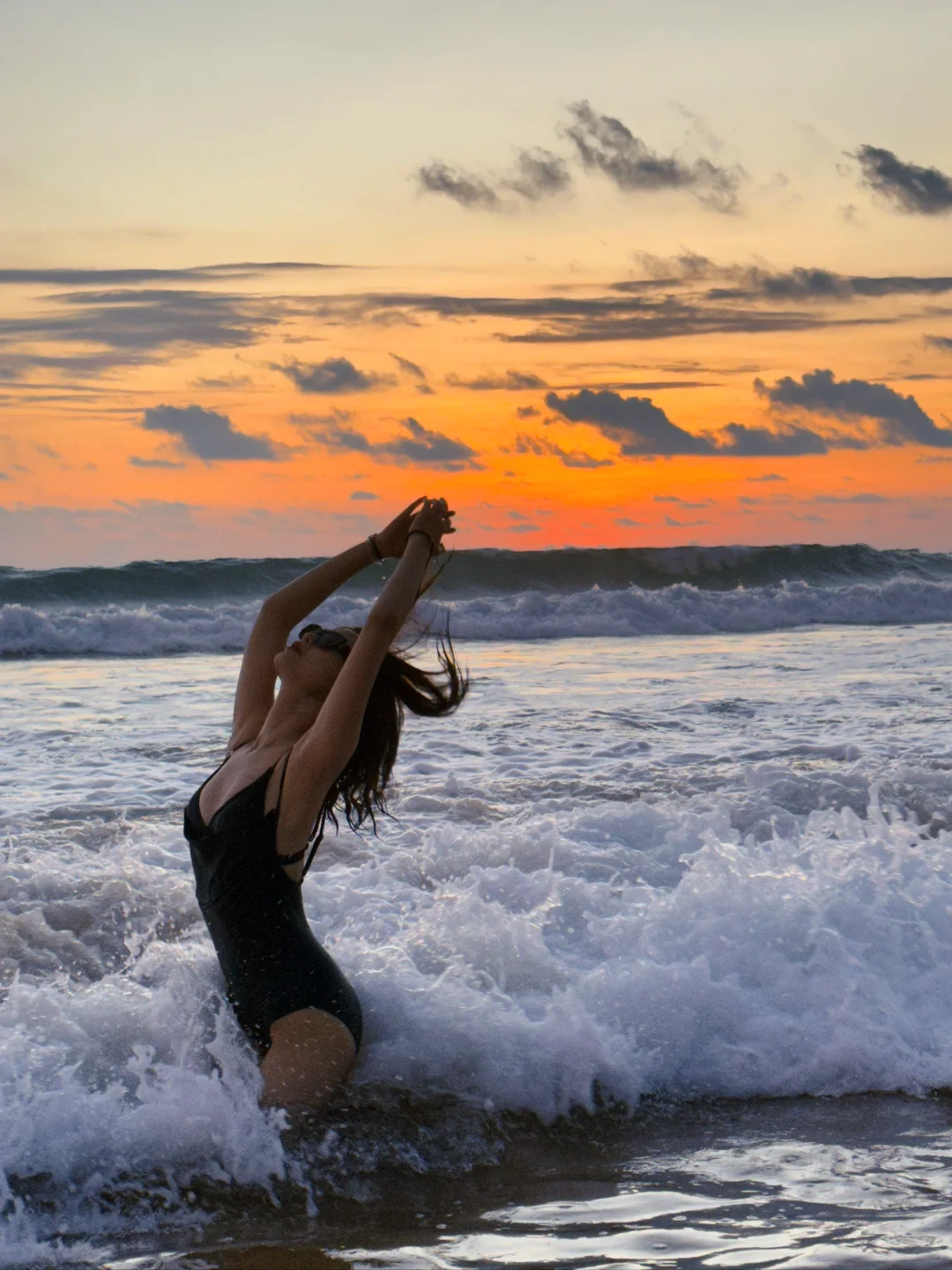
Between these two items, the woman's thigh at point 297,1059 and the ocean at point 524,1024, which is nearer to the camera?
the ocean at point 524,1024

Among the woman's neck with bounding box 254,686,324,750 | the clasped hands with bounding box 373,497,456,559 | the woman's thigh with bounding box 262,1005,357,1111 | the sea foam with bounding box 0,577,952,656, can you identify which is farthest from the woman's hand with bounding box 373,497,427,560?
the sea foam with bounding box 0,577,952,656

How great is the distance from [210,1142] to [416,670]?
4.91ft

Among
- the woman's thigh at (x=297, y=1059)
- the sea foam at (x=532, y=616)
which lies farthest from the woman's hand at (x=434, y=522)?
the sea foam at (x=532, y=616)

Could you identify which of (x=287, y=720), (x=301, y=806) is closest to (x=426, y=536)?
(x=287, y=720)

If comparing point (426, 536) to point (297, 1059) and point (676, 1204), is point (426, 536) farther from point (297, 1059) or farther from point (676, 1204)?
point (676, 1204)

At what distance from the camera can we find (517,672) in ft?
49.6

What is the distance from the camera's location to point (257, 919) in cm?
375

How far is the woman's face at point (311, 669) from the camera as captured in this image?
3.87 meters

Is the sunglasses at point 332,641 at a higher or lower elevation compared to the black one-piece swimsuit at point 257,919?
higher

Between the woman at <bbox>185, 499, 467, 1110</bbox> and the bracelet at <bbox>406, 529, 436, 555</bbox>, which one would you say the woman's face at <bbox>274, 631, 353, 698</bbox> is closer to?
the woman at <bbox>185, 499, 467, 1110</bbox>

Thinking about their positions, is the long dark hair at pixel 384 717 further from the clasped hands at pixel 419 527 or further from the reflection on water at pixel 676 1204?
the reflection on water at pixel 676 1204

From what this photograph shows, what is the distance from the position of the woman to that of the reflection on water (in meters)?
0.48

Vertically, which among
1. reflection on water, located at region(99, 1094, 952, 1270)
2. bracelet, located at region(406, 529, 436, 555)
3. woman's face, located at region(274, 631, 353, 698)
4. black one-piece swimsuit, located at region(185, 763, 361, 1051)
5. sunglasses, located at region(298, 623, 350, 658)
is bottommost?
reflection on water, located at region(99, 1094, 952, 1270)

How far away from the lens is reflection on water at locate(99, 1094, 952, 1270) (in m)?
3.15
